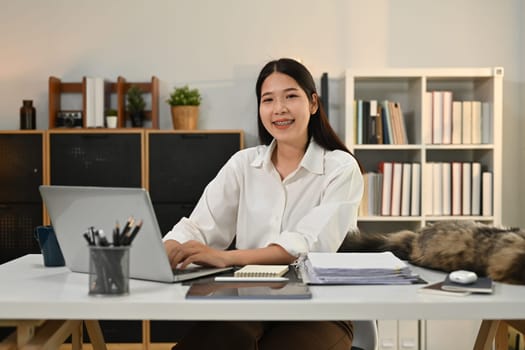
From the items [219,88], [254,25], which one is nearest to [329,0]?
[254,25]

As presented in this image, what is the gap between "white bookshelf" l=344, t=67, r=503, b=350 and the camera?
4.19 meters

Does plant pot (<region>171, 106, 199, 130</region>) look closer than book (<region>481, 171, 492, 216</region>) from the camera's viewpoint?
No

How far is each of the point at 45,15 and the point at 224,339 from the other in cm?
364

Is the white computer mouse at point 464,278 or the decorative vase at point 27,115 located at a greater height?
the decorative vase at point 27,115

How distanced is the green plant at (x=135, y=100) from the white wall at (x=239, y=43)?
0.18 meters

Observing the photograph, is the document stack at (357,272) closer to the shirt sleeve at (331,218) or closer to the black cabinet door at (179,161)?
the shirt sleeve at (331,218)

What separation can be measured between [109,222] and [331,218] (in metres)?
0.78

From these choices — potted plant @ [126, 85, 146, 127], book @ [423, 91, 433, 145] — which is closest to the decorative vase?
potted plant @ [126, 85, 146, 127]

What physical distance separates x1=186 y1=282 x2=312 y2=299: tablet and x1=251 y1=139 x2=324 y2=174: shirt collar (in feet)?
2.91

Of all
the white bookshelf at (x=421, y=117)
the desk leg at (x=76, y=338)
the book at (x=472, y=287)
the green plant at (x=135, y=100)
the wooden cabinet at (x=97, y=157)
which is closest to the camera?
the book at (x=472, y=287)

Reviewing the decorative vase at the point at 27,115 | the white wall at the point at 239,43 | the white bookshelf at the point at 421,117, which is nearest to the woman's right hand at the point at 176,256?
the white bookshelf at the point at 421,117

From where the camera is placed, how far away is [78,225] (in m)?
1.72

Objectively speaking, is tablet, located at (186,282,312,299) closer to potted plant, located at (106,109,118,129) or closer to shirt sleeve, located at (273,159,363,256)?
shirt sleeve, located at (273,159,363,256)

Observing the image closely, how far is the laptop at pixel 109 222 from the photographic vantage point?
157 cm
